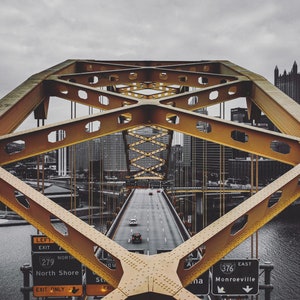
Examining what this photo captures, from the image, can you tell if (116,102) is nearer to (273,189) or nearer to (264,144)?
(264,144)

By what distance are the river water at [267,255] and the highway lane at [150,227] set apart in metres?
7.31

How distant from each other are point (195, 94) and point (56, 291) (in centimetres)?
533

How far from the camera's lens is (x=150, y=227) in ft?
99.9

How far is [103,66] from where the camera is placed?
1323 centimetres

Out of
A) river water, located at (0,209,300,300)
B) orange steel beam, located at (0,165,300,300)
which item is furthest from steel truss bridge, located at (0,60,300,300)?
river water, located at (0,209,300,300)

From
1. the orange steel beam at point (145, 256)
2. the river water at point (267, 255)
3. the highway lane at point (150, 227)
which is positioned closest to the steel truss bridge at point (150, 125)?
the orange steel beam at point (145, 256)

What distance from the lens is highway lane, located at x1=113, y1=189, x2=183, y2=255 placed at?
2346 cm

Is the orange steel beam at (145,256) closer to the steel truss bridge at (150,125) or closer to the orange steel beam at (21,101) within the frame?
the steel truss bridge at (150,125)

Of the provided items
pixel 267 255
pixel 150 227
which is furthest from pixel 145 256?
pixel 267 255

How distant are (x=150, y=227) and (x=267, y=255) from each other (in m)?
12.6

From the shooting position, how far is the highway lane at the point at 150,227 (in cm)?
2346

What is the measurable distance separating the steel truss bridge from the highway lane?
7721 mm

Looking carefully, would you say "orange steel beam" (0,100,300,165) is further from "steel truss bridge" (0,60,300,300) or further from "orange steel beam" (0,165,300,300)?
"orange steel beam" (0,165,300,300)

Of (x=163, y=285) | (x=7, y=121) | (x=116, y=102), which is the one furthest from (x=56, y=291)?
(x=163, y=285)
